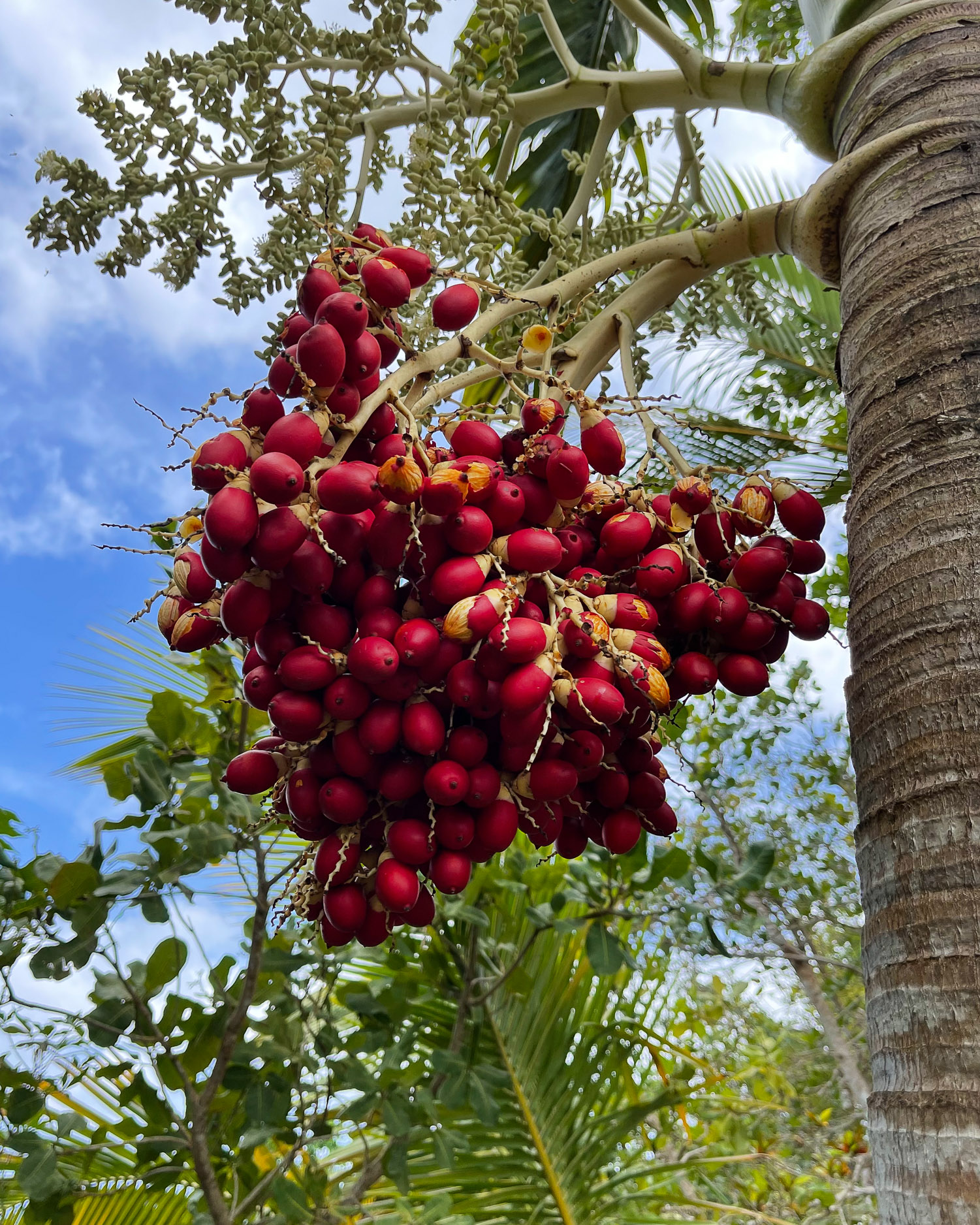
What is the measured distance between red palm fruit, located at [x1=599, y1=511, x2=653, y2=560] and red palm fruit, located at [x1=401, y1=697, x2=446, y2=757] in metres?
0.29

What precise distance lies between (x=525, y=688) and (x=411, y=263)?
490 millimetres

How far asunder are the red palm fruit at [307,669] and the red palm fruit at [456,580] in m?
0.12

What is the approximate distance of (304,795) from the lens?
0.95 m

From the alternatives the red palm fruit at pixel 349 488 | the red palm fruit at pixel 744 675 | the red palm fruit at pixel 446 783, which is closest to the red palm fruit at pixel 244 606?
the red palm fruit at pixel 349 488

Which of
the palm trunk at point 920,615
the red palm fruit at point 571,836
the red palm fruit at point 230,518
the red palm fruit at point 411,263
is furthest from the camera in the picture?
the red palm fruit at point 571,836

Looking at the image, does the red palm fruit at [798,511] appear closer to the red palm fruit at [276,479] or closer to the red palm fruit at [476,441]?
the red palm fruit at [476,441]

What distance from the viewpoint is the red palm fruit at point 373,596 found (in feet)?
3.06

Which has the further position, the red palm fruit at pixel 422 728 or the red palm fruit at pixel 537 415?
the red palm fruit at pixel 537 415

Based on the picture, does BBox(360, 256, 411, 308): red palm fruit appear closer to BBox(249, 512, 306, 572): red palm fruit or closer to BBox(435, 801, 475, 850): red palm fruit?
BBox(249, 512, 306, 572): red palm fruit

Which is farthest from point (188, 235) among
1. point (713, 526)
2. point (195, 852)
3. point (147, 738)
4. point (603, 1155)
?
point (603, 1155)

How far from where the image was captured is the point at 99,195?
1.87 m

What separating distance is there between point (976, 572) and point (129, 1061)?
Answer: 1654 mm

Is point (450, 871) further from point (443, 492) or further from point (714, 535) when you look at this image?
point (714, 535)

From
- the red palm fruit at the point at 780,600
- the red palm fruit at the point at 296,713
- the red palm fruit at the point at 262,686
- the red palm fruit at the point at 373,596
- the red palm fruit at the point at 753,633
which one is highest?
the red palm fruit at the point at 780,600
